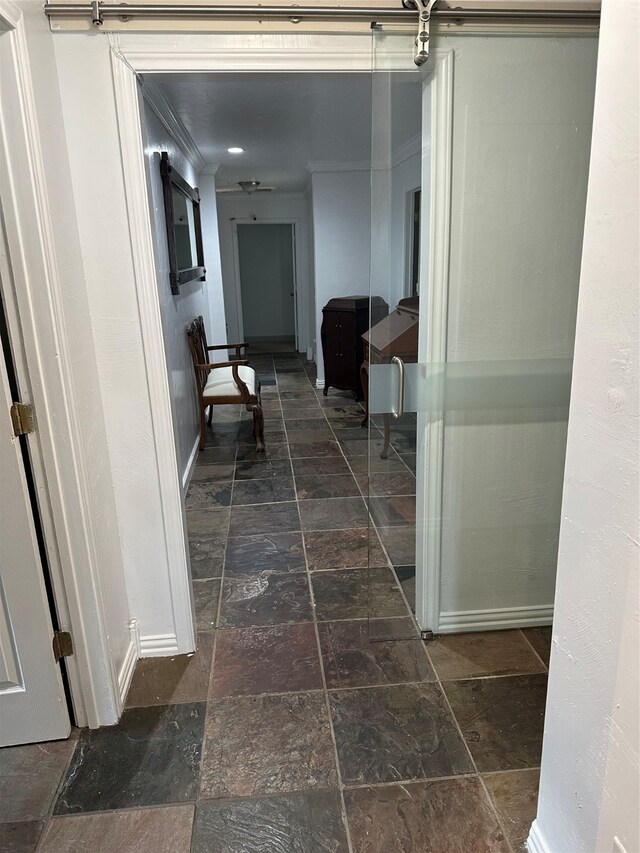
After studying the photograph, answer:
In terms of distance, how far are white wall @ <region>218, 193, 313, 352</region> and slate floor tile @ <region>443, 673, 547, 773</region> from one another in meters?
6.62

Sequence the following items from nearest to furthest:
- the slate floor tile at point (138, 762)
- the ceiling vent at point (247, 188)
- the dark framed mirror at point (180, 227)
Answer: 1. the slate floor tile at point (138, 762)
2. the dark framed mirror at point (180, 227)
3. the ceiling vent at point (247, 188)

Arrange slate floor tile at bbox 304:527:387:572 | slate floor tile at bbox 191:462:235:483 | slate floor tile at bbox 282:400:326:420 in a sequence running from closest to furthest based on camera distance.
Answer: slate floor tile at bbox 304:527:387:572
slate floor tile at bbox 191:462:235:483
slate floor tile at bbox 282:400:326:420

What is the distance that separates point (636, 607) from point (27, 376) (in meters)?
1.44

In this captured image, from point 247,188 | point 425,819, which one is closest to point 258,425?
point 425,819

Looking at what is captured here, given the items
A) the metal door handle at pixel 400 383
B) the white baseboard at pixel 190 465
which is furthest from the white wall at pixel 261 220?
the metal door handle at pixel 400 383

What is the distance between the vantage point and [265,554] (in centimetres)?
290

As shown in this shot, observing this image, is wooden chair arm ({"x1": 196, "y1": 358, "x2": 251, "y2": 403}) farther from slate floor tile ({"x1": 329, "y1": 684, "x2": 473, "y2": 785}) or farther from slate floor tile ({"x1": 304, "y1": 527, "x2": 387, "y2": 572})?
slate floor tile ({"x1": 329, "y1": 684, "x2": 473, "y2": 785})

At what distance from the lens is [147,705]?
6.25 ft

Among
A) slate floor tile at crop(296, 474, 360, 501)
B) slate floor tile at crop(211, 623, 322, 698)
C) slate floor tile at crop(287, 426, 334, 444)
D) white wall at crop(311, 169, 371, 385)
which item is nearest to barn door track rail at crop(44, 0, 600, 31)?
slate floor tile at crop(211, 623, 322, 698)

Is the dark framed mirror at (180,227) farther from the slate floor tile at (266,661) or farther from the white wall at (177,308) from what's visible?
the slate floor tile at (266,661)

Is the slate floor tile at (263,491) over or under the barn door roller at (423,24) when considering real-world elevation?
under

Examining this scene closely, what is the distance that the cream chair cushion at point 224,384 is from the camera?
439 cm

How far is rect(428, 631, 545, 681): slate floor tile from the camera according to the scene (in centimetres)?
203

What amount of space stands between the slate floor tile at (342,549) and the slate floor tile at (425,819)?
1.10 meters
